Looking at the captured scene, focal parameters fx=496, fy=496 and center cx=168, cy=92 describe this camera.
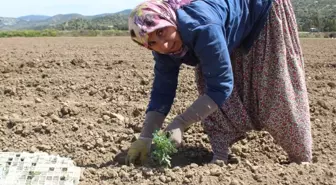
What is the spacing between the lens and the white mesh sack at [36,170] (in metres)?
2.31

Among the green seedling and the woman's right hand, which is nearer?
the green seedling

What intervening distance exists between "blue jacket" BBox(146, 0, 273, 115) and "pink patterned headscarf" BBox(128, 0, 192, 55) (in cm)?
5

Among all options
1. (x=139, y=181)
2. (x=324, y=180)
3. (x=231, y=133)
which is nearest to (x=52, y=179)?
(x=139, y=181)

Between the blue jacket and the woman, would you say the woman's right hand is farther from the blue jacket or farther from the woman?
the blue jacket

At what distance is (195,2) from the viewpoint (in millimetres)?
2277

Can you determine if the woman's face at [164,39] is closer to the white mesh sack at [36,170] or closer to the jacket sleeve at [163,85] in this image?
the jacket sleeve at [163,85]

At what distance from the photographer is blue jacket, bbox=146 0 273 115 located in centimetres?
218

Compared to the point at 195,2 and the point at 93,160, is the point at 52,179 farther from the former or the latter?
the point at 195,2

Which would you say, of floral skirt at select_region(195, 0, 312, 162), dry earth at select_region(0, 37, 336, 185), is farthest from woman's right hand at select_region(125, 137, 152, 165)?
floral skirt at select_region(195, 0, 312, 162)

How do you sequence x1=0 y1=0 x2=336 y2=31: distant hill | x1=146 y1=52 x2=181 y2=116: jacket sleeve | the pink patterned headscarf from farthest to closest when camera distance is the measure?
x1=0 y1=0 x2=336 y2=31: distant hill, x1=146 y1=52 x2=181 y2=116: jacket sleeve, the pink patterned headscarf

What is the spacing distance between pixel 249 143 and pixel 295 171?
859 mm

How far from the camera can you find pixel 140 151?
260 cm

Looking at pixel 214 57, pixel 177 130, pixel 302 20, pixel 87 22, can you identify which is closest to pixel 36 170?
pixel 177 130

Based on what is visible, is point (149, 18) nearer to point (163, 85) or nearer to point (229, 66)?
point (229, 66)
